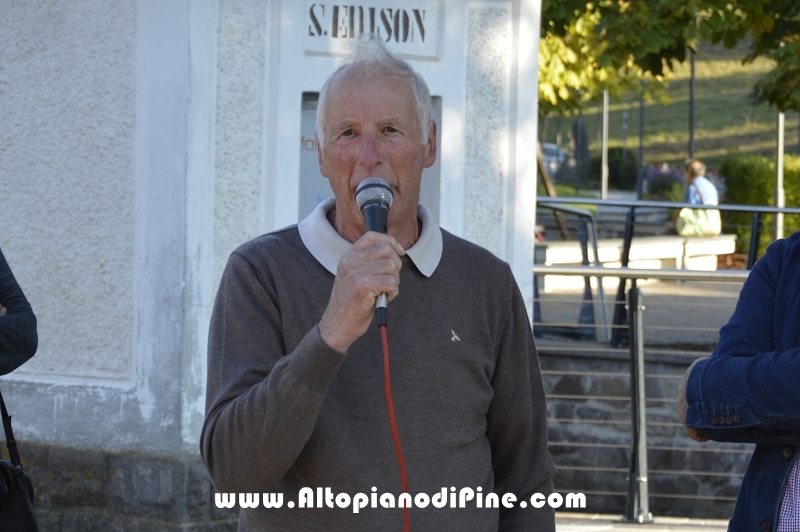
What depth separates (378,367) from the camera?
231 centimetres

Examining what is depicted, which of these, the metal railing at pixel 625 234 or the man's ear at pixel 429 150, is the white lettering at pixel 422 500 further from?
the metal railing at pixel 625 234

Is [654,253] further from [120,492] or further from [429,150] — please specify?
[429,150]

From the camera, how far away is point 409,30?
5.34 meters

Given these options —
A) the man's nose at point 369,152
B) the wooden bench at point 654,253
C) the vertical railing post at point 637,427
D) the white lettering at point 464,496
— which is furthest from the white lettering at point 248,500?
the wooden bench at point 654,253

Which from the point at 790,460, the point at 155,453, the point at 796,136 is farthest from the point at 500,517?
the point at 796,136

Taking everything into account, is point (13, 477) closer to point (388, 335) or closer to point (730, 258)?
point (388, 335)

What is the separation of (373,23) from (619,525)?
296 cm

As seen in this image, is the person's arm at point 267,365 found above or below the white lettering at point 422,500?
above

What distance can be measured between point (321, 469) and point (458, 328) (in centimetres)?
44

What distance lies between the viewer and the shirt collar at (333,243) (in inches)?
94.0

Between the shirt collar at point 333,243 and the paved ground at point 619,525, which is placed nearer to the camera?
the shirt collar at point 333,243

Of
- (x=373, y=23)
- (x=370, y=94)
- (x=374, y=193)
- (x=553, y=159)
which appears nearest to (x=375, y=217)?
(x=374, y=193)

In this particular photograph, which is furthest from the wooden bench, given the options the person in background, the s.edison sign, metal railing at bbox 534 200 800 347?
the s.edison sign

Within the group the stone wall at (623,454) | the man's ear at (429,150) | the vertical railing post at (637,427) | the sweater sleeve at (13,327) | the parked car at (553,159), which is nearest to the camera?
the man's ear at (429,150)
